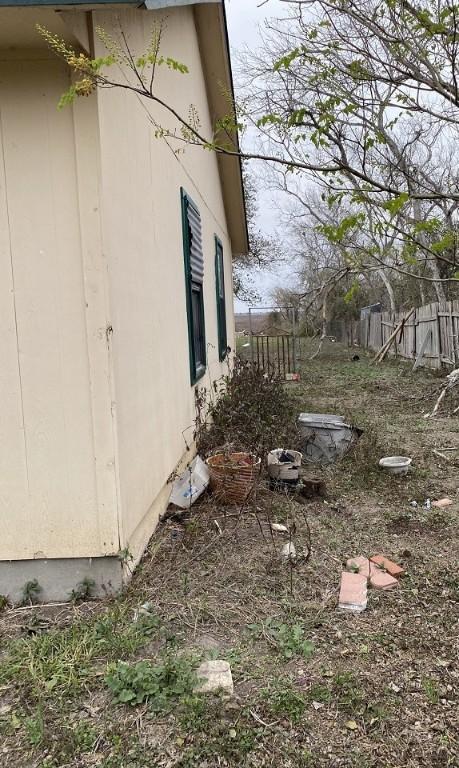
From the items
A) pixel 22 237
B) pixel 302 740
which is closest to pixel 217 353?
pixel 22 237

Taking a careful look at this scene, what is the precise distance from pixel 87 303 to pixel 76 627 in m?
1.57

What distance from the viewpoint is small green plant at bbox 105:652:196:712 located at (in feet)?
6.62

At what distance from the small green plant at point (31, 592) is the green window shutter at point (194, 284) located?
2595mm

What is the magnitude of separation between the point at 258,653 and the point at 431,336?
38.8ft

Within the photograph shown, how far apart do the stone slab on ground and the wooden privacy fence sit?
10.3 meters

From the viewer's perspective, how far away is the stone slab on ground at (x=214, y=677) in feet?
6.80

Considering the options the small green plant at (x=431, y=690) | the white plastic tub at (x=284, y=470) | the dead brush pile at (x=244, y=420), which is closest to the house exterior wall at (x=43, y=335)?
the small green plant at (x=431, y=690)

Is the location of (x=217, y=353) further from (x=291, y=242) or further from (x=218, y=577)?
(x=291, y=242)

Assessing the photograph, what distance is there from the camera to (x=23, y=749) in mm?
1842

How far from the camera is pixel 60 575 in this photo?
108 inches

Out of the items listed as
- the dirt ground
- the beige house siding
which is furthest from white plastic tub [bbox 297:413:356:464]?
the beige house siding

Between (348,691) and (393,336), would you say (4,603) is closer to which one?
(348,691)

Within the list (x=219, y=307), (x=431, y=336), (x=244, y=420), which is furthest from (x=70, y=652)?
(x=431, y=336)

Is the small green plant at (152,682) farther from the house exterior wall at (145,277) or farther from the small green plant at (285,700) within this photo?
the house exterior wall at (145,277)
